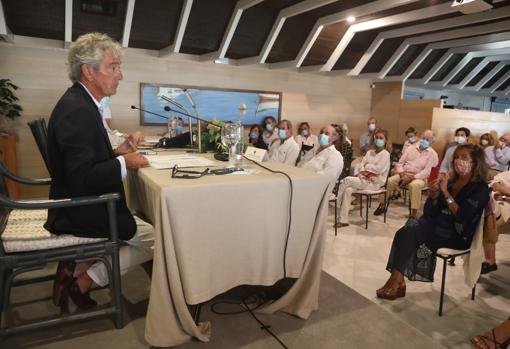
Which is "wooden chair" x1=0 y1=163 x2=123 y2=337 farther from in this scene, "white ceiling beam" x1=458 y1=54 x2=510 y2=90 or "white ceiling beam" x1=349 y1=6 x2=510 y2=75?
"white ceiling beam" x1=458 y1=54 x2=510 y2=90

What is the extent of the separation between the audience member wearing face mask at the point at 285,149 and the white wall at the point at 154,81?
1804 mm

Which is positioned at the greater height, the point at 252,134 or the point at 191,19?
the point at 191,19

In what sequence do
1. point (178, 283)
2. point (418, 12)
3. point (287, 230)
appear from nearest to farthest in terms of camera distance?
1. point (178, 283)
2. point (287, 230)
3. point (418, 12)

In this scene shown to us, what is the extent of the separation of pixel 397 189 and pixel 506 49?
193 inches

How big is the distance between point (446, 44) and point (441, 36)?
81 centimetres

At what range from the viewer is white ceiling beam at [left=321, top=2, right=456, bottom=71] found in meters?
3.99

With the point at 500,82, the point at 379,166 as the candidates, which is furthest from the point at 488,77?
the point at 379,166

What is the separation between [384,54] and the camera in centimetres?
622

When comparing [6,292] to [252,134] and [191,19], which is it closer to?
[191,19]

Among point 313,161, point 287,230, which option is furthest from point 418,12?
point 287,230

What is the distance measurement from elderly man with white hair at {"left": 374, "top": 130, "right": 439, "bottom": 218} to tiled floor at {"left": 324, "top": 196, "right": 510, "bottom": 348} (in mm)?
925

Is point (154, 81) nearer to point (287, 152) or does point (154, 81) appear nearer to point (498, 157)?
point (287, 152)

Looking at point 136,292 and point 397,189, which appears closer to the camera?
point 136,292

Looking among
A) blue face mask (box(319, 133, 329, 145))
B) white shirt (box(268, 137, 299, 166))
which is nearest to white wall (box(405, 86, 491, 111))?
white shirt (box(268, 137, 299, 166))
